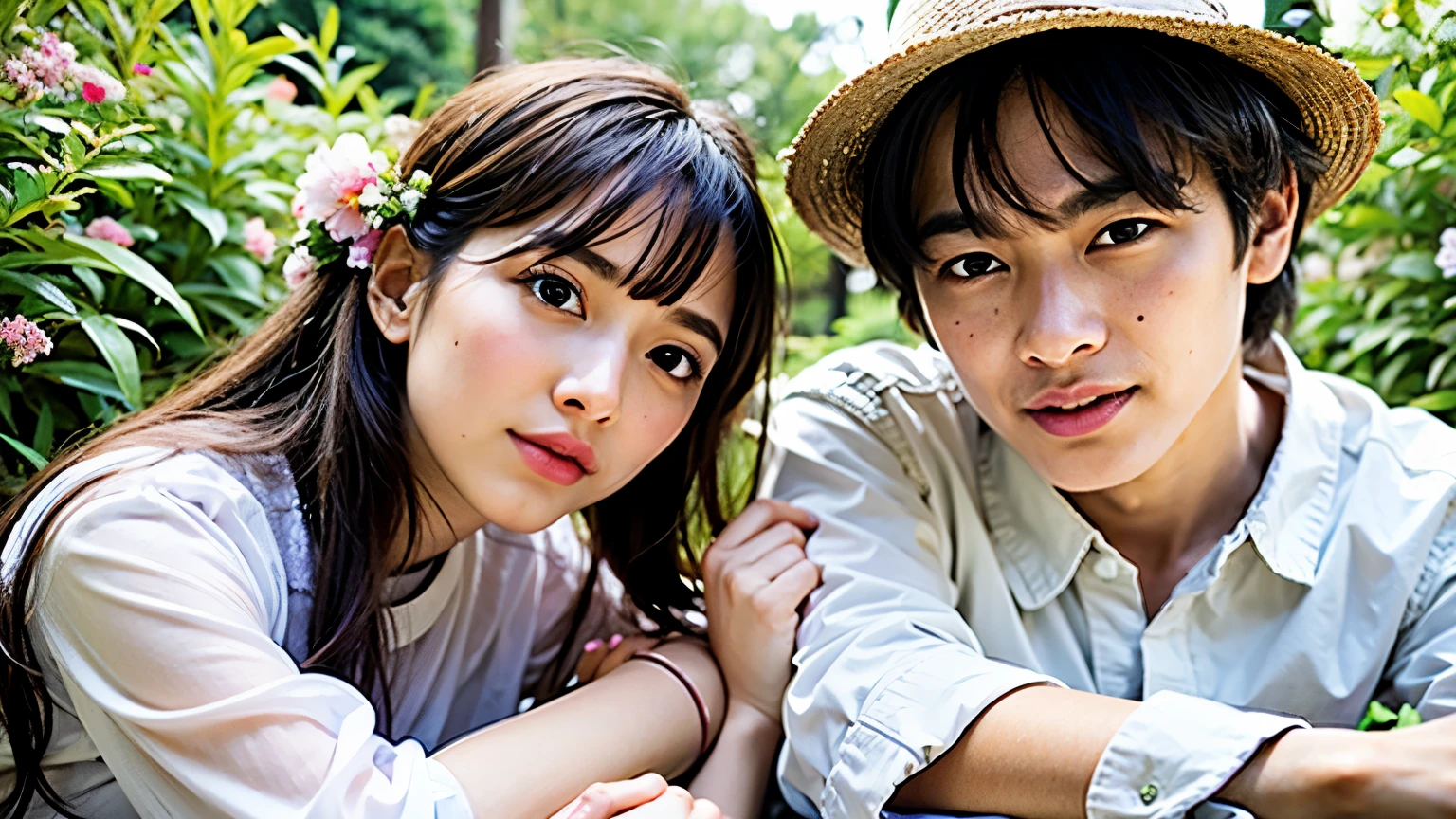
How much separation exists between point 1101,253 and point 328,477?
1120 mm

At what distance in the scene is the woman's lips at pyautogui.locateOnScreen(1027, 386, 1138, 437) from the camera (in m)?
1.61

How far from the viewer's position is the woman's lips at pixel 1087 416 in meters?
1.61

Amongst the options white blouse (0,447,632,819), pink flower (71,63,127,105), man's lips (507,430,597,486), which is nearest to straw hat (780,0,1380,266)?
man's lips (507,430,597,486)

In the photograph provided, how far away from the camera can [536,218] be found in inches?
64.7

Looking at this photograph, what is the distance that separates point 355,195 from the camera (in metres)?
1.79

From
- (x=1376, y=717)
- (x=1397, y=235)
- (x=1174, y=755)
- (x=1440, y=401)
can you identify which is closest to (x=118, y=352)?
(x=1174, y=755)

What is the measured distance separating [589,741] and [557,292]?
629 millimetres

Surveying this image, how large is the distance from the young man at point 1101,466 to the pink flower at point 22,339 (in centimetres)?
115

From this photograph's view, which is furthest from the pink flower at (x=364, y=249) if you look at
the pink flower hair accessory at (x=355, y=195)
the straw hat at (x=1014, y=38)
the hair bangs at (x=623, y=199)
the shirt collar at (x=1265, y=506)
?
the shirt collar at (x=1265, y=506)

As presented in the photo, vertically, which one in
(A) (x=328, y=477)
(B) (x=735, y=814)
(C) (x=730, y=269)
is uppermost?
(C) (x=730, y=269)

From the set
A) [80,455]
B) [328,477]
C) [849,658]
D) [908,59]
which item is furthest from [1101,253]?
[80,455]

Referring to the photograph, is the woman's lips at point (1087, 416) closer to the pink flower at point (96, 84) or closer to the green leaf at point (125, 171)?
the green leaf at point (125, 171)

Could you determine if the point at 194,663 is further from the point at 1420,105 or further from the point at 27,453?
the point at 1420,105

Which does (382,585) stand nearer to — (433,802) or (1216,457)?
(433,802)
